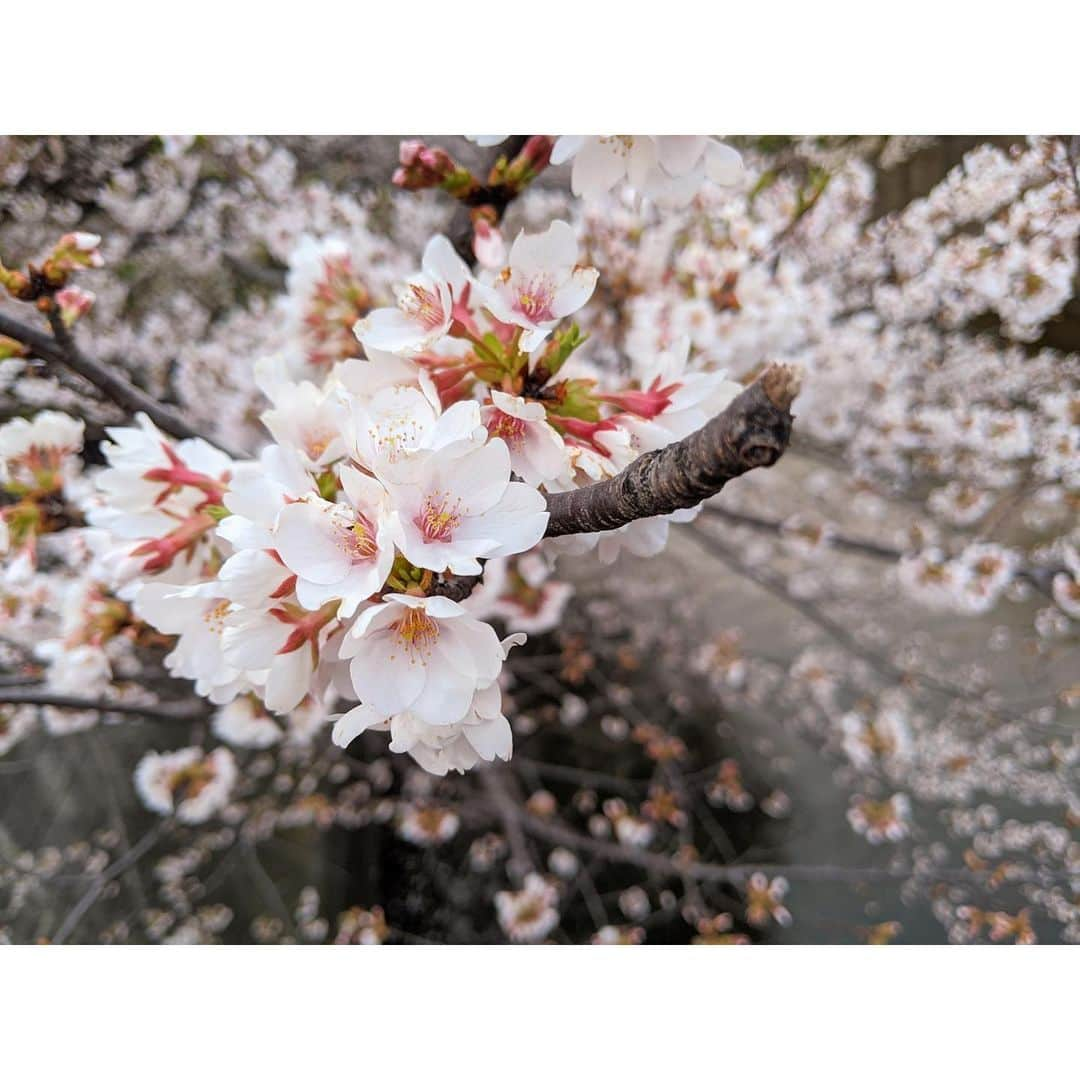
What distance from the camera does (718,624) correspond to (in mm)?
1568

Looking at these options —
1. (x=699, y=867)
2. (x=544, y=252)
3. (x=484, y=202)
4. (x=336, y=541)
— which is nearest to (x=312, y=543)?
(x=336, y=541)

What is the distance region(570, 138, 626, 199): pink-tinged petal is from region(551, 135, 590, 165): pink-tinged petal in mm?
11

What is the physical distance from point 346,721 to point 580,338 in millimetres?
261

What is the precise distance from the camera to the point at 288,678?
371 millimetres

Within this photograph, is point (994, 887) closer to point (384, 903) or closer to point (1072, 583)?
point (1072, 583)

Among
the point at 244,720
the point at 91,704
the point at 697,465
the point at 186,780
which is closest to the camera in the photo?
the point at 697,465

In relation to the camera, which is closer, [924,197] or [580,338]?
[580,338]

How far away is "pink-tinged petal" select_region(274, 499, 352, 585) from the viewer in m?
0.33

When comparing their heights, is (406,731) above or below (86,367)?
below

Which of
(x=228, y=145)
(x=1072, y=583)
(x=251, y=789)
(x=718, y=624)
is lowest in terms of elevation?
(x=251, y=789)

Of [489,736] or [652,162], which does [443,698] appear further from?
[652,162]

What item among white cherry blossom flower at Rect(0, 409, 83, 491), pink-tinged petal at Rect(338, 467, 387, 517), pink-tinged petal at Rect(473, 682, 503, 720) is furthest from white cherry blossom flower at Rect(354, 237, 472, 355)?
white cherry blossom flower at Rect(0, 409, 83, 491)

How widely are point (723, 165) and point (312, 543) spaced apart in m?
0.44
